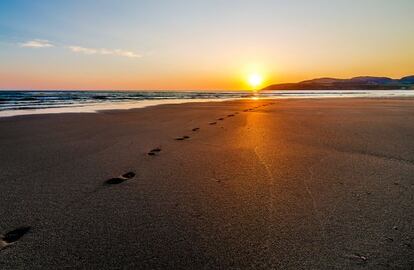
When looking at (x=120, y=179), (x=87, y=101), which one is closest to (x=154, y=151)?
(x=120, y=179)

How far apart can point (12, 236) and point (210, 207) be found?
1391 mm

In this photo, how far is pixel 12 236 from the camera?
2.21 meters

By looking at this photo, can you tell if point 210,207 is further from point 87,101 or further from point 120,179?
point 87,101

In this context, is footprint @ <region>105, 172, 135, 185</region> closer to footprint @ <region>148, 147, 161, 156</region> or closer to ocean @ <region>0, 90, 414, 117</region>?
footprint @ <region>148, 147, 161, 156</region>

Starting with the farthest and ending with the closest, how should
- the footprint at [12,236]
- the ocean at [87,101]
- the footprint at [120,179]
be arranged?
the ocean at [87,101] < the footprint at [120,179] < the footprint at [12,236]

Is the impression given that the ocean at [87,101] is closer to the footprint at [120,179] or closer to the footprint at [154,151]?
the footprint at [154,151]

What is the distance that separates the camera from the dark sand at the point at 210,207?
1.95 metres

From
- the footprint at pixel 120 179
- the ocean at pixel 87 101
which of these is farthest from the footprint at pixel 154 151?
the ocean at pixel 87 101

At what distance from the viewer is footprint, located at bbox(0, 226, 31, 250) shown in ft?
6.91

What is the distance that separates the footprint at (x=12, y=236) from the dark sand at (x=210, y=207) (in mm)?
19

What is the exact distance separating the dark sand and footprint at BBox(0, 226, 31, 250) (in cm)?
2

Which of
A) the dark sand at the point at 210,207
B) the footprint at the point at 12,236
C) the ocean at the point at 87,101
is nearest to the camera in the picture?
the dark sand at the point at 210,207

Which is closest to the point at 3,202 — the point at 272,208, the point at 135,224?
the point at 135,224

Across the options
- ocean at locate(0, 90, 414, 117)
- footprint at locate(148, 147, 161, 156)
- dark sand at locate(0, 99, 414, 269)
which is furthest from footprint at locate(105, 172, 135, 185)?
ocean at locate(0, 90, 414, 117)
